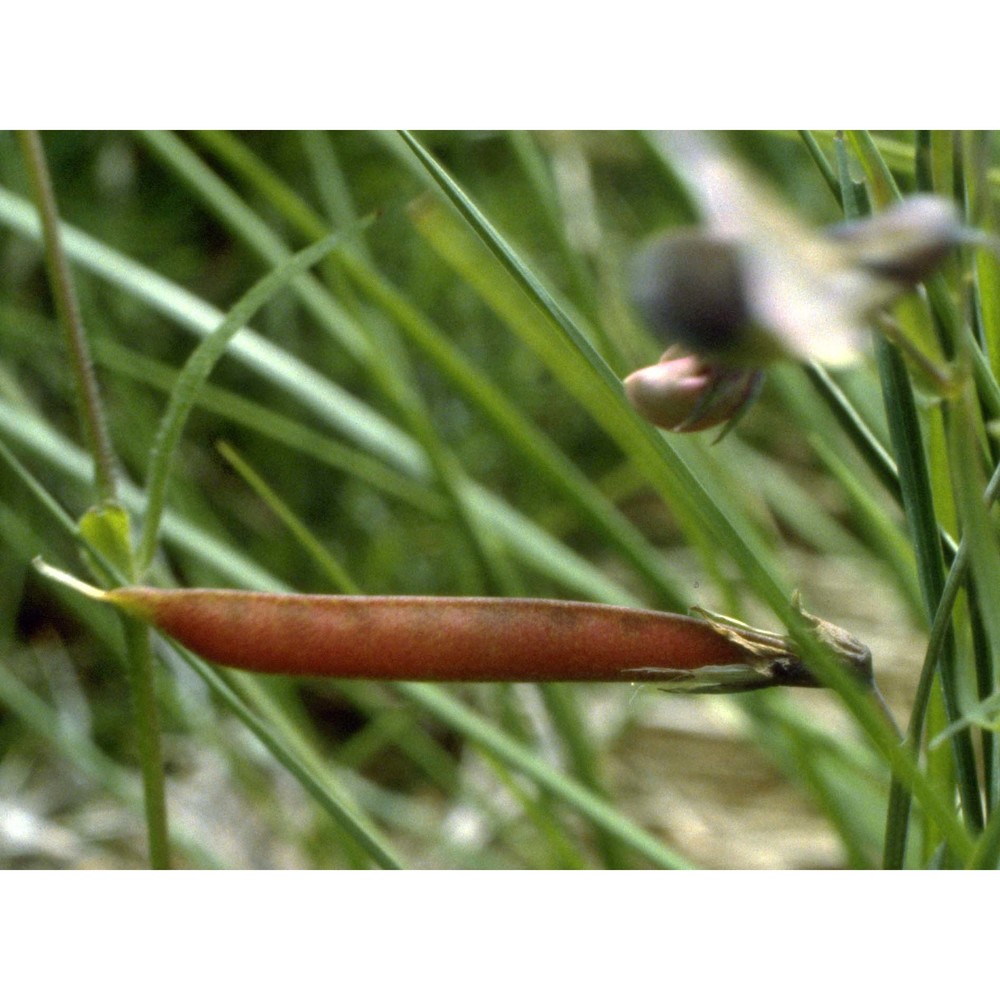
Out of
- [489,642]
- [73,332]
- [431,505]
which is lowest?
[489,642]

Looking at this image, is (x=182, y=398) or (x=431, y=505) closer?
(x=182, y=398)

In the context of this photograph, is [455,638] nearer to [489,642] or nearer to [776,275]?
[489,642]

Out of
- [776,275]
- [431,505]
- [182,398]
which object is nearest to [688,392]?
[776,275]

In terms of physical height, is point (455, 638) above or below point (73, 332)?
below

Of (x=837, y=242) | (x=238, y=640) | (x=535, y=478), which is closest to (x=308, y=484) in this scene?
(x=535, y=478)

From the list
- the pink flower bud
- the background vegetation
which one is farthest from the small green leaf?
the pink flower bud

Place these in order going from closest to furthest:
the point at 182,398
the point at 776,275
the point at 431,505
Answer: the point at 776,275, the point at 182,398, the point at 431,505

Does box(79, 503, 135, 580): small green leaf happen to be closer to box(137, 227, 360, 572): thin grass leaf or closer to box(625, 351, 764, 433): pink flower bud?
box(137, 227, 360, 572): thin grass leaf

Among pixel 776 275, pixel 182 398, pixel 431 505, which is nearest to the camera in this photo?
pixel 776 275
